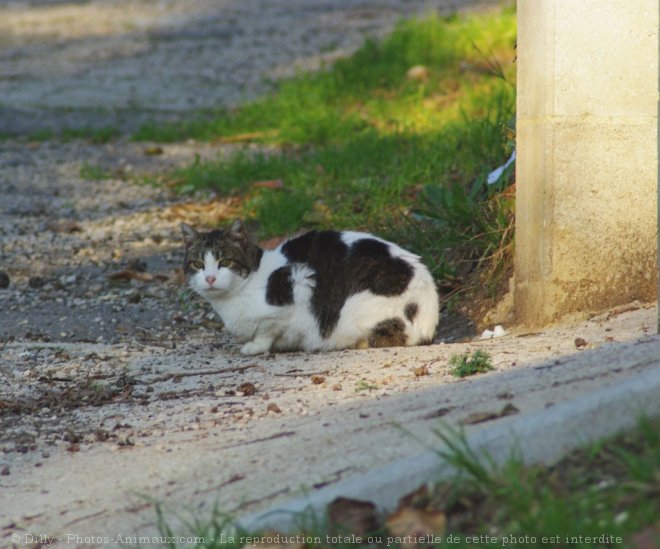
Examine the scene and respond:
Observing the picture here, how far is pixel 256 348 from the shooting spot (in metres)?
4.77

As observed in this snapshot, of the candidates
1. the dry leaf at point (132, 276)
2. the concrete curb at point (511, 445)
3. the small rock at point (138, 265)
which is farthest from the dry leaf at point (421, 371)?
the small rock at point (138, 265)

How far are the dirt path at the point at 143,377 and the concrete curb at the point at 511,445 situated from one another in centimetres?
12

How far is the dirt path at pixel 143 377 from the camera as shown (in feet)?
9.45

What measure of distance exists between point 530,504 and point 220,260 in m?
2.75

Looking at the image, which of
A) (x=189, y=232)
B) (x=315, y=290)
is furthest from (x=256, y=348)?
(x=189, y=232)

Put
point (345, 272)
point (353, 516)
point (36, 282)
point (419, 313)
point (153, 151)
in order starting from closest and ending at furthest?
point (353, 516), point (419, 313), point (345, 272), point (36, 282), point (153, 151)

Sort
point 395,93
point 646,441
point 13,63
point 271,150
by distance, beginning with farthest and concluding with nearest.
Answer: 1. point 13,63
2. point 395,93
3. point 271,150
4. point 646,441

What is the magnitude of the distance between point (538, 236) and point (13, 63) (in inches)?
373

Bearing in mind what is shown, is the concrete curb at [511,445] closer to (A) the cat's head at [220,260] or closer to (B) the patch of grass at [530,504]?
(B) the patch of grass at [530,504]

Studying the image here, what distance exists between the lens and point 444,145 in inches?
276

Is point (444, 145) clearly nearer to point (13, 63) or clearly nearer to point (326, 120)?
point (326, 120)

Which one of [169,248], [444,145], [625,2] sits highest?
[625,2]

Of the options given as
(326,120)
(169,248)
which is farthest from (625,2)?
(326,120)

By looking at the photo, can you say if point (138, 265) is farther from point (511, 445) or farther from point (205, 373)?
point (511, 445)
